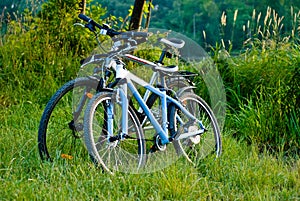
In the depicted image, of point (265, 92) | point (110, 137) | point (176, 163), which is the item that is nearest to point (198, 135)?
point (176, 163)

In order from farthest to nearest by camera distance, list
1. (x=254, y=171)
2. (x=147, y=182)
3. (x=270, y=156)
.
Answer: (x=270, y=156), (x=254, y=171), (x=147, y=182)

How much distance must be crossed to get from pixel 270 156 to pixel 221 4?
19.1 meters

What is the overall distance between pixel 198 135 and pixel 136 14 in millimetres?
3272

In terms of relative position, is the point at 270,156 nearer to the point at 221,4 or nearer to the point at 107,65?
the point at 107,65

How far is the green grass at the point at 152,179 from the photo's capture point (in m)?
3.79

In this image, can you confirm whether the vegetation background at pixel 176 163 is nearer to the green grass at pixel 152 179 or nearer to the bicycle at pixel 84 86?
the green grass at pixel 152 179

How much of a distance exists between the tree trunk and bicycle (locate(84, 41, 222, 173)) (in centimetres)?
303

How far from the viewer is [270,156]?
15.8ft

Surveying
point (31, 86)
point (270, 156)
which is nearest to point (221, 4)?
point (31, 86)

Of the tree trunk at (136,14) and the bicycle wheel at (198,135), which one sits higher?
the tree trunk at (136,14)

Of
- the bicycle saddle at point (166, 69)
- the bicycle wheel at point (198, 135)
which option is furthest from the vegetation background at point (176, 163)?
the bicycle saddle at point (166, 69)

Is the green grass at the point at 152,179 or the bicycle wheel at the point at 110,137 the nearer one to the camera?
the green grass at the point at 152,179

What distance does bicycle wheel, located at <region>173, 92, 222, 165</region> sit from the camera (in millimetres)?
4652

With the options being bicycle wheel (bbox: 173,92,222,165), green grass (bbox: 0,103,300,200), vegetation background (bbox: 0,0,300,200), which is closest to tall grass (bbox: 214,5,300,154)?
vegetation background (bbox: 0,0,300,200)
